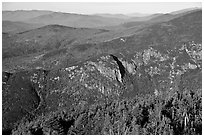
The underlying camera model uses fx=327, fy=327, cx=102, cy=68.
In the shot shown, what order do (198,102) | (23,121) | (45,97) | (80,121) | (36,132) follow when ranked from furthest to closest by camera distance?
(45,97)
(23,121)
(198,102)
(80,121)
(36,132)

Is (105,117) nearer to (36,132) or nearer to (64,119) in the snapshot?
(64,119)

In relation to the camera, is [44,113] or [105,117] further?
[44,113]

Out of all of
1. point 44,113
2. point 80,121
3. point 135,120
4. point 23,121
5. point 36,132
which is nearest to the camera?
point 36,132

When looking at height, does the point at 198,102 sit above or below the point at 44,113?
above

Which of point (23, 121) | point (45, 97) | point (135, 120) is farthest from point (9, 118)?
point (135, 120)

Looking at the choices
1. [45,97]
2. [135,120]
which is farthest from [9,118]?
[135,120]

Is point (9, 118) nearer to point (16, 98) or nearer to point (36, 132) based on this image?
point (16, 98)

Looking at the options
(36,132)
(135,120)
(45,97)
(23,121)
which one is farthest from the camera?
(45,97)

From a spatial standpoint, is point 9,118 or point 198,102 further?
point 9,118

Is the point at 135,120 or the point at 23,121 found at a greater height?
the point at 135,120
